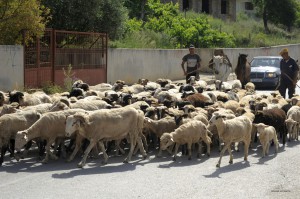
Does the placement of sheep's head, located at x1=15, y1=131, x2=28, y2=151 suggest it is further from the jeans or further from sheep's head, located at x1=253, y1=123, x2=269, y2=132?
the jeans

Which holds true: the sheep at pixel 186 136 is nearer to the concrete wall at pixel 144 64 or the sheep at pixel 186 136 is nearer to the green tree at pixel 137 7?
the concrete wall at pixel 144 64

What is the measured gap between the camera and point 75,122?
36.3 ft

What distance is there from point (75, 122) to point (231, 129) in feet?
9.57

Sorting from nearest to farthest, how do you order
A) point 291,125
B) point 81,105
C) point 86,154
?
point 86,154, point 81,105, point 291,125

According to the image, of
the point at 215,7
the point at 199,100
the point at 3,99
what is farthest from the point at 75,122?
the point at 215,7

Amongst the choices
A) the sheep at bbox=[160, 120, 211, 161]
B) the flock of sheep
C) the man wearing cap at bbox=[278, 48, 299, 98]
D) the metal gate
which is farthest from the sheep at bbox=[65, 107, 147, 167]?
the metal gate

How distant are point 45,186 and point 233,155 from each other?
14.4 feet

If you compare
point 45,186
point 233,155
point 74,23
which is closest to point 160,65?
point 74,23

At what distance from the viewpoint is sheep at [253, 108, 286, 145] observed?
13.3m

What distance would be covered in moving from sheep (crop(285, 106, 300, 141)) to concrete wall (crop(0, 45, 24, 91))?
9.71m

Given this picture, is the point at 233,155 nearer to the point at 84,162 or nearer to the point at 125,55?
the point at 84,162

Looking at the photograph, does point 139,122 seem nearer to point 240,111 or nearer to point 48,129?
point 48,129

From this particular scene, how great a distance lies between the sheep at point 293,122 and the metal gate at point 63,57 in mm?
10051

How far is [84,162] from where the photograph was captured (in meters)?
10.9
